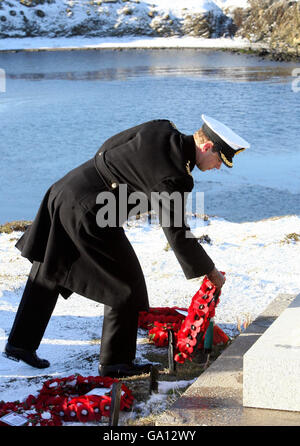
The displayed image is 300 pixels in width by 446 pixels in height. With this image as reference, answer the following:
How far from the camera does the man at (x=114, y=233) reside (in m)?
2.98

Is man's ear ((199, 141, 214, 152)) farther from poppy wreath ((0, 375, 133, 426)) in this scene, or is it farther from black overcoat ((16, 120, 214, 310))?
poppy wreath ((0, 375, 133, 426))

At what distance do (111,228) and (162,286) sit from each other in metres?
1.94

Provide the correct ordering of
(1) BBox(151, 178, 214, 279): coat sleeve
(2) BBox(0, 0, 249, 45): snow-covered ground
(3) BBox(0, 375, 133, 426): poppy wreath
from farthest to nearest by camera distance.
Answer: (2) BBox(0, 0, 249, 45): snow-covered ground < (1) BBox(151, 178, 214, 279): coat sleeve < (3) BBox(0, 375, 133, 426): poppy wreath

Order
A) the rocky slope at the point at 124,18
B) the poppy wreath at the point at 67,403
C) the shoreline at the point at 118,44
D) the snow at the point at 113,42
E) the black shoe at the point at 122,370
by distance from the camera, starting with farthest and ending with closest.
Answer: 1. the rocky slope at the point at 124,18
2. the snow at the point at 113,42
3. the shoreline at the point at 118,44
4. the black shoe at the point at 122,370
5. the poppy wreath at the point at 67,403

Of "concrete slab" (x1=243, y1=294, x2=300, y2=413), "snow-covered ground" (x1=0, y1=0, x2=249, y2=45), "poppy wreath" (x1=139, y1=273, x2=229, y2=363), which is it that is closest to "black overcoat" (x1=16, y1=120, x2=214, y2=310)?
"poppy wreath" (x1=139, y1=273, x2=229, y2=363)

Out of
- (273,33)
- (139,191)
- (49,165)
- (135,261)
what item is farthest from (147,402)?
(273,33)

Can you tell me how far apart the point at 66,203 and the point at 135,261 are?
0.43m

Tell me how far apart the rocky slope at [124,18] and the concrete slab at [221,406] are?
4295 centimetres

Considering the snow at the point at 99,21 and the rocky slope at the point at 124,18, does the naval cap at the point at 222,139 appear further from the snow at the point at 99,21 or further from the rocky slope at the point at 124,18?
the snow at the point at 99,21

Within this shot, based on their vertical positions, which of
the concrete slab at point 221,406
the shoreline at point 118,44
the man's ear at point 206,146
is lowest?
the shoreline at point 118,44

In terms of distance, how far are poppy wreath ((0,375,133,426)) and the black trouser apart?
7.2 inches

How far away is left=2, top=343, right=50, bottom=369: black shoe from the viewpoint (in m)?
3.45

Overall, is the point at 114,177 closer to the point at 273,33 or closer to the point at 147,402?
the point at 147,402

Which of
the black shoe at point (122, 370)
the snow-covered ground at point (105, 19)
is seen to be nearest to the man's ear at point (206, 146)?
the black shoe at point (122, 370)
